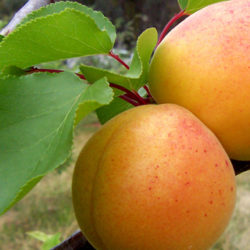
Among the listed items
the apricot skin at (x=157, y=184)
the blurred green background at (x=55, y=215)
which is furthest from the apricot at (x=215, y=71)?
the blurred green background at (x=55, y=215)

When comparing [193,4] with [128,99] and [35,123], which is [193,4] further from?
[35,123]

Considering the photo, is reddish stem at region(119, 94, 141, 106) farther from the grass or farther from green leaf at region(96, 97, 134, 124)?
the grass

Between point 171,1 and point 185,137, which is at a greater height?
point 185,137

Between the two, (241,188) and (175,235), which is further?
(241,188)

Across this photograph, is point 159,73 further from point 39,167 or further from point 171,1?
point 171,1

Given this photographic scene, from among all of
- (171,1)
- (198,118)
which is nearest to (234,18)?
(198,118)

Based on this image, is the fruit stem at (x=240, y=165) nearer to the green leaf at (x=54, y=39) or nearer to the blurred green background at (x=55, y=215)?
the green leaf at (x=54, y=39)
